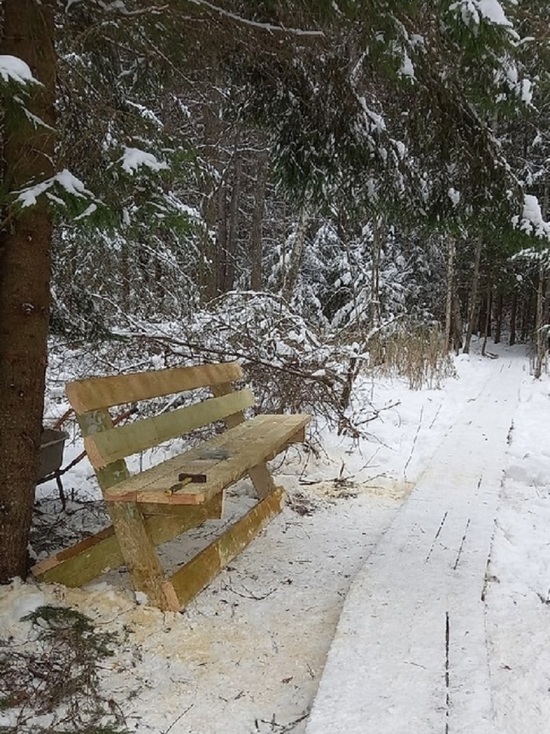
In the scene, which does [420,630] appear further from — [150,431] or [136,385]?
[136,385]

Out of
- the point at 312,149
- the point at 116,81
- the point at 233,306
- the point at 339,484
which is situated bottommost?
the point at 339,484

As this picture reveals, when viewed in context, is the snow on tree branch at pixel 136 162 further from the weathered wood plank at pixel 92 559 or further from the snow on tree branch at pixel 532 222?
the snow on tree branch at pixel 532 222

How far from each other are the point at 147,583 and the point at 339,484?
2.29 metres

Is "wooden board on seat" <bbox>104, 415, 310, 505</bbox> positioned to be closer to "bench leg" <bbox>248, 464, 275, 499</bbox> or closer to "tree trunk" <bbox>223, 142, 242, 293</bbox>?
"bench leg" <bbox>248, 464, 275, 499</bbox>

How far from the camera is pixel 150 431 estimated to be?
118 inches

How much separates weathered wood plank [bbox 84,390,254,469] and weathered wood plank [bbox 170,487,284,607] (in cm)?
58

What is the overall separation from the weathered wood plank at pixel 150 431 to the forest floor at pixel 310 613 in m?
0.64

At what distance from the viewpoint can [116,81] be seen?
3893mm

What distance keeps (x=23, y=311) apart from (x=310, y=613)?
1816mm

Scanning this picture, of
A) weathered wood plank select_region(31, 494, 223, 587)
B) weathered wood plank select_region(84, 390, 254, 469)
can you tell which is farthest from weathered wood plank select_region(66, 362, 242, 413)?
weathered wood plank select_region(31, 494, 223, 587)

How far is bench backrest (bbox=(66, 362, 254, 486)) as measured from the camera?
2.55 metres

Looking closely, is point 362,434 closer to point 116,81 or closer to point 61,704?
point 116,81

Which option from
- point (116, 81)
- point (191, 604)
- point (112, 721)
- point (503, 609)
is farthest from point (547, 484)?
point (116, 81)

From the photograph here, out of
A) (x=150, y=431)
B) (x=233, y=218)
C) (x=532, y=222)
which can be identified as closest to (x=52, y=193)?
(x=150, y=431)
